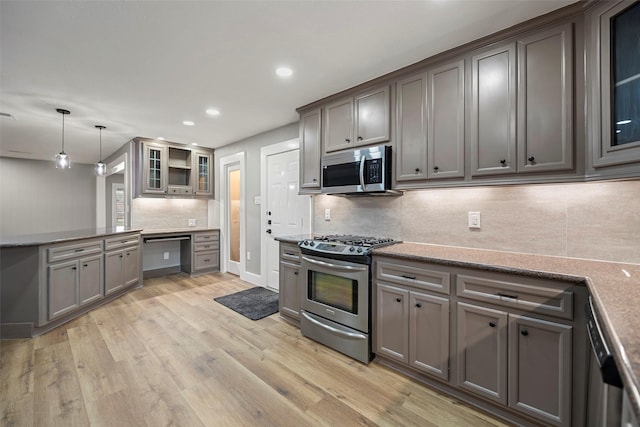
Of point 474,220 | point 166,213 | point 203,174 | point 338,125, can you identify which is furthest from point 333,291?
point 166,213

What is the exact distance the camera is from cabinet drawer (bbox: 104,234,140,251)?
3.58 meters

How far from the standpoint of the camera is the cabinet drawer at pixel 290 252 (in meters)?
2.88

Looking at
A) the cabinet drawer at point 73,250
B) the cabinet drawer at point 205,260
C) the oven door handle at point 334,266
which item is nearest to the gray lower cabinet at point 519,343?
the oven door handle at point 334,266

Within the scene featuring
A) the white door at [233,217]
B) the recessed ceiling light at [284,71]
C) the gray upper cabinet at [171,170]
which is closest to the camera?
the recessed ceiling light at [284,71]

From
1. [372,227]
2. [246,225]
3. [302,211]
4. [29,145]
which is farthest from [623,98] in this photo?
[29,145]

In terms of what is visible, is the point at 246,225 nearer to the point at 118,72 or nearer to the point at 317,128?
the point at 317,128

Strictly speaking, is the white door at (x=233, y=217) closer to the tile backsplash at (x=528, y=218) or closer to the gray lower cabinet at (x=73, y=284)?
the gray lower cabinet at (x=73, y=284)

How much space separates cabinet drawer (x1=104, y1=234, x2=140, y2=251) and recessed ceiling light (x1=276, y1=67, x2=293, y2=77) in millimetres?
3127

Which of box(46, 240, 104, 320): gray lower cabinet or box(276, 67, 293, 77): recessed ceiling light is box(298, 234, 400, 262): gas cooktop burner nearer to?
box(276, 67, 293, 77): recessed ceiling light

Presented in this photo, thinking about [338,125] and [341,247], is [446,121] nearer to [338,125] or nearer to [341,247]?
[338,125]

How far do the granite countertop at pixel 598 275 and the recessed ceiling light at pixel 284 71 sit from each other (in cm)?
173

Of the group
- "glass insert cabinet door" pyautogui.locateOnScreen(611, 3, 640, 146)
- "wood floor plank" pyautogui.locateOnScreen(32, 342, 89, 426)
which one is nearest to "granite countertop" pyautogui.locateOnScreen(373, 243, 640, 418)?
"glass insert cabinet door" pyautogui.locateOnScreen(611, 3, 640, 146)

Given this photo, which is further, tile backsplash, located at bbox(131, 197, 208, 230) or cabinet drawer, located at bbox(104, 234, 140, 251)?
tile backsplash, located at bbox(131, 197, 208, 230)

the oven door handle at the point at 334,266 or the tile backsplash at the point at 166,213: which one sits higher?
the tile backsplash at the point at 166,213
